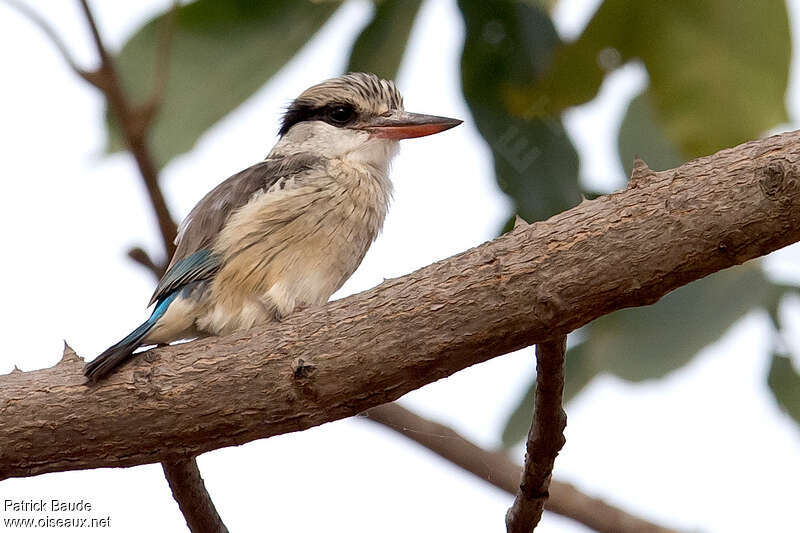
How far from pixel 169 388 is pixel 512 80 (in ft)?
4.80

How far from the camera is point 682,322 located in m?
3.38

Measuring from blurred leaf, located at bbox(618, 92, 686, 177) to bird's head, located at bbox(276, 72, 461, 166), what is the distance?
1.83 feet

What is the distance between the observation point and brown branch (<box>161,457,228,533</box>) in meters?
2.72

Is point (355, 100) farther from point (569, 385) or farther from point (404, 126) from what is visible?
point (569, 385)

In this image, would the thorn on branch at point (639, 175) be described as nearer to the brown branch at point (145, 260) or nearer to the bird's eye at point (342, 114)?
the brown branch at point (145, 260)

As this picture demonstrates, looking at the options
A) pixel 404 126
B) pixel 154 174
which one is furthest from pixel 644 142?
pixel 154 174

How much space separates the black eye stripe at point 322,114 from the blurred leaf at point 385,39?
0.34 metres

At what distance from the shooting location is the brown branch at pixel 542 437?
2324 millimetres

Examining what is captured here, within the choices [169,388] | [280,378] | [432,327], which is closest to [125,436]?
[169,388]

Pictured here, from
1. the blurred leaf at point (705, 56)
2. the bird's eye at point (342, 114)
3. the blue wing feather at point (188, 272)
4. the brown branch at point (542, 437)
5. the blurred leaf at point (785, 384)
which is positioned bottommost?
the brown branch at point (542, 437)

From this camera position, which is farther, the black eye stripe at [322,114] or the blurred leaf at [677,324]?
the black eye stripe at [322,114]

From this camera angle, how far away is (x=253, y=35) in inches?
134

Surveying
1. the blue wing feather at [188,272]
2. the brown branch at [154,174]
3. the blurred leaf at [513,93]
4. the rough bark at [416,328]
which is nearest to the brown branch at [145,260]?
the blue wing feather at [188,272]

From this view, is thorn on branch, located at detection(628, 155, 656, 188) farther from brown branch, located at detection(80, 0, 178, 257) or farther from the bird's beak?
the bird's beak
